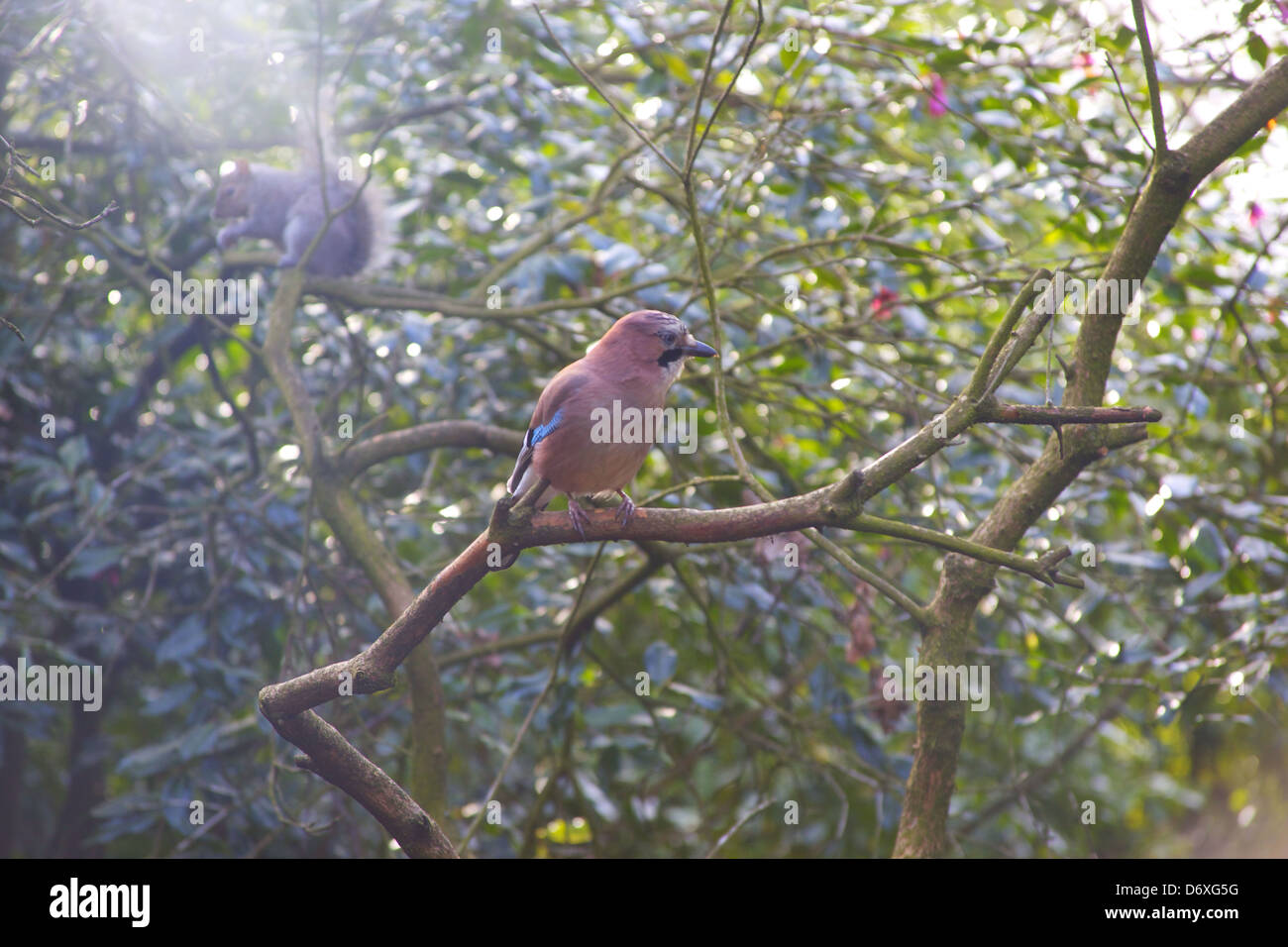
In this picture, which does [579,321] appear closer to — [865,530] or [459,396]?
[459,396]

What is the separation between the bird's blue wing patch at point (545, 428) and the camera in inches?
113

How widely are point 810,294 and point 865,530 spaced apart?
243cm

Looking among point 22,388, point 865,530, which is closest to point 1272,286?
point 865,530

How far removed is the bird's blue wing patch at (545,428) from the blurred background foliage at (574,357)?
30.1 inches

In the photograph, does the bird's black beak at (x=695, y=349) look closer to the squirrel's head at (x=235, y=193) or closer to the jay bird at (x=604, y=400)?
the jay bird at (x=604, y=400)

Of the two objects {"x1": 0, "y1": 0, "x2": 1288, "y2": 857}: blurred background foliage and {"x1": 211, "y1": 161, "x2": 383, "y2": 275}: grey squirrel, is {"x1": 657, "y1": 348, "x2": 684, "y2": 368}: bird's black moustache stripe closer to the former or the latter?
{"x1": 0, "y1": 0, "x2": 1288, "y2": 857}: blurred background foliage

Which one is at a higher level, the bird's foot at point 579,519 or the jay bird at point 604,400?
the jay bird at point 604,400

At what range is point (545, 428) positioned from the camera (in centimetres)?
293

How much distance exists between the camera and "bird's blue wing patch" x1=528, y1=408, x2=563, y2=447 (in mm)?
2877

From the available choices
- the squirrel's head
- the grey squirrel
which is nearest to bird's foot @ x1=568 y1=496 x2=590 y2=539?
the grey squirrel

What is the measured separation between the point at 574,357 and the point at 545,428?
4.03 feet

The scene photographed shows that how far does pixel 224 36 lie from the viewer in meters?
4.86

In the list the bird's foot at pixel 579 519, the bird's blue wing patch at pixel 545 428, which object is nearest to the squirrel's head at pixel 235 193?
the bird's blue wing patch at pixel 545 428

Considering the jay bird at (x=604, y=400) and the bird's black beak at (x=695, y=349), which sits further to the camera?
the bird's black beak at (x=695, y=349)
